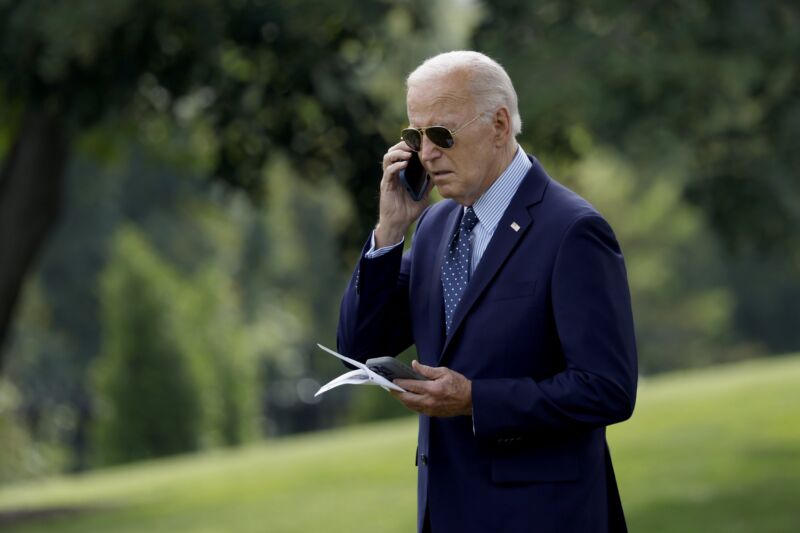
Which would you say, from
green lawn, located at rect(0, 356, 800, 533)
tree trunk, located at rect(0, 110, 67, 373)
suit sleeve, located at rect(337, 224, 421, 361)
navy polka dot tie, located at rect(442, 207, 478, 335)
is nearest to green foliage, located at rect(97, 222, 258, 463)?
green lawn, located at rect(0, 356, 800, 533)

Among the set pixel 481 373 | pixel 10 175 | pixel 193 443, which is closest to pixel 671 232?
pixel 193 443

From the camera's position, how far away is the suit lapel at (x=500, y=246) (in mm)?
3297

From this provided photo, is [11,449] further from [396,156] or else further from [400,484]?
[396,156]

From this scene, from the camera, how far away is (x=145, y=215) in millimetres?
38344

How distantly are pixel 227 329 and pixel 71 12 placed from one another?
2771 centimetres

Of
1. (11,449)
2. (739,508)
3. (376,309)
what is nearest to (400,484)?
(739,508)

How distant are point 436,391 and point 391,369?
12cm

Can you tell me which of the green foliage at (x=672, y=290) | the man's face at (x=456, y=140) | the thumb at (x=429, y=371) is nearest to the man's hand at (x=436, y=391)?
the thumb at (x=429, y=371)

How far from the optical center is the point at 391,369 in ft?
10.6

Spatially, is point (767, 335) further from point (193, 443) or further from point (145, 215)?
point (193, 443)

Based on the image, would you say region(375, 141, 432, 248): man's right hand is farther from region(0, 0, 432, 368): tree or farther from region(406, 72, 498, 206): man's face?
region(0, 0, 432, 368): tree

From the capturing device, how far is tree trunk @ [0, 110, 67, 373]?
12.6 meters

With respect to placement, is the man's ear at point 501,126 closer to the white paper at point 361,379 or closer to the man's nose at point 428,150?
the man's nose at point 428,150

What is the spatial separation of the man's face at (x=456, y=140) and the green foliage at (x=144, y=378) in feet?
79.9
